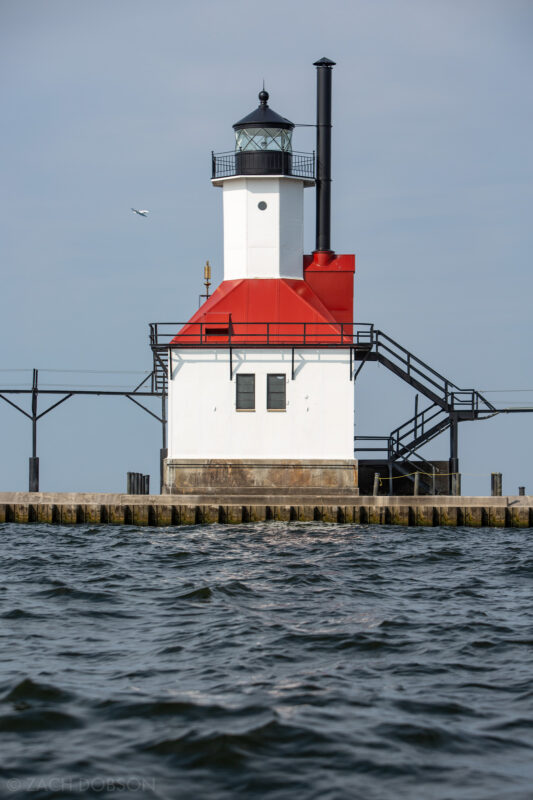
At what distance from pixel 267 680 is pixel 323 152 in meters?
29.7

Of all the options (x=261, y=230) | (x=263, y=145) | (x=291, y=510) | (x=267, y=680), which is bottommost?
(x=267, y=680)

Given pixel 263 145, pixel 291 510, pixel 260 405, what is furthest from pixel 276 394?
pixel 263 145

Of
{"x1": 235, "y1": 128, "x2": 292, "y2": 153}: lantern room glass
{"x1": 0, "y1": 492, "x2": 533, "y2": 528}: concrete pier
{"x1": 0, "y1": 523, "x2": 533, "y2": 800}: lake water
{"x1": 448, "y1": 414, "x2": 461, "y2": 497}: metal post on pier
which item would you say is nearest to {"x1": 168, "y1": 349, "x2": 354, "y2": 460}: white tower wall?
{"x1": 0, "y1": 492, "x2": 533, "y2": 528}: concrete pier

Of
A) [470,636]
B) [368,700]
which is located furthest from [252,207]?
[368,700]

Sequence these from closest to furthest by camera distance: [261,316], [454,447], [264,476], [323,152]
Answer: [264,476]
[261,316]
[454,447]
[323,152]

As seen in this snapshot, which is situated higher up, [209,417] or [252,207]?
[252,207]

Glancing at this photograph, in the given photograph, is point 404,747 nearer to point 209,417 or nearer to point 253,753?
point 253,753

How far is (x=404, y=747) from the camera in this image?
31.0 ft

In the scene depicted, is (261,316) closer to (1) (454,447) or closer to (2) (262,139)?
(2) (262,139)

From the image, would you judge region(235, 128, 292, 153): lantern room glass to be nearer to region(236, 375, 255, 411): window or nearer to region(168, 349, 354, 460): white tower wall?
region(168, 349, 354, 460): white tower wall

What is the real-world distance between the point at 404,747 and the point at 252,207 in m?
27.9

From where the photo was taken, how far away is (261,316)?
33.7 meters

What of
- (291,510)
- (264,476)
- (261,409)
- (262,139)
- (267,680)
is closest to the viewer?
(267,680)

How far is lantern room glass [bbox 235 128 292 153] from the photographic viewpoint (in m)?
35.9
